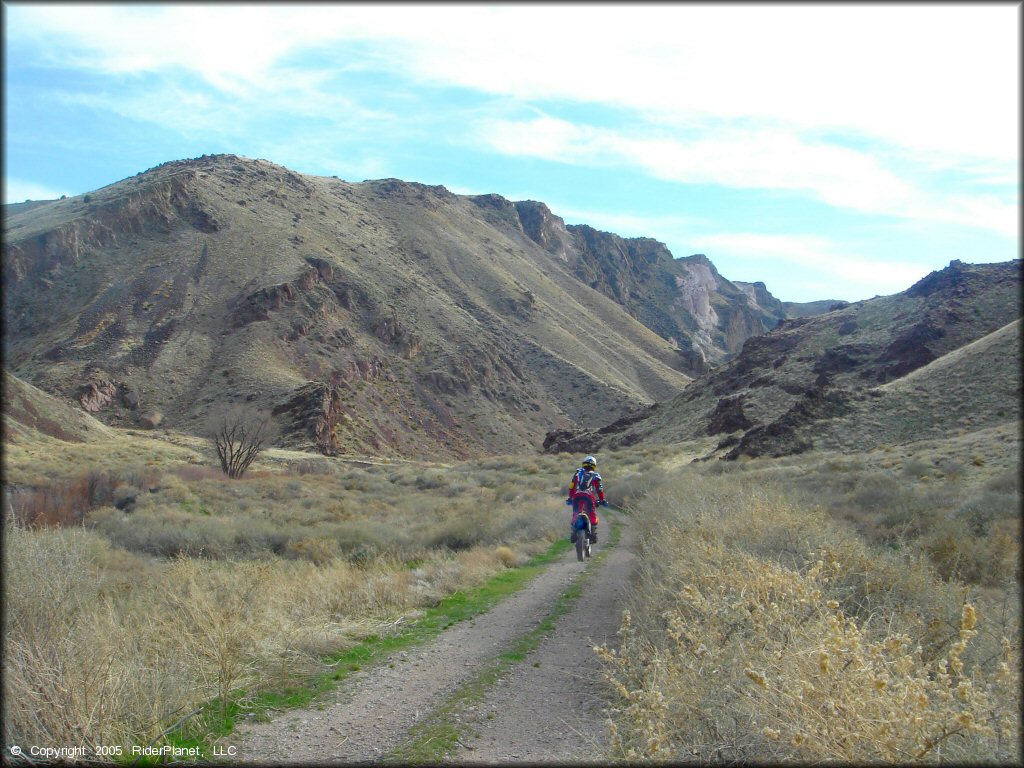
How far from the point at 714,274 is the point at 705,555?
19165cm

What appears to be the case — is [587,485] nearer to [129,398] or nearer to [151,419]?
[151,419]

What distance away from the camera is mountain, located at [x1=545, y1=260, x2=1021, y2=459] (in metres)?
33.7

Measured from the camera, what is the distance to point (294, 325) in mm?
71062

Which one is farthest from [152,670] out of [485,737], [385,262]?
[385,262]

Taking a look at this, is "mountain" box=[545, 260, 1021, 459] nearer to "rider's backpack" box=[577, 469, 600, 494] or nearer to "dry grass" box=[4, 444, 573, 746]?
"dry grass" box=[4, 444, 573, 746]

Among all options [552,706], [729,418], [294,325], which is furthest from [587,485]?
[294,325]

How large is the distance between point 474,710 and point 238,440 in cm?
4123

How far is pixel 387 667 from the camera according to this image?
7668 mm

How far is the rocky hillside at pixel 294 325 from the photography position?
60.9 metres

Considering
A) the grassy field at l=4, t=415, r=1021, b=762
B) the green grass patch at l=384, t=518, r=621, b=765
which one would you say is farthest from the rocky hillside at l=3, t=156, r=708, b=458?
the green grass patch at l=384, t=518, r=621, b=765

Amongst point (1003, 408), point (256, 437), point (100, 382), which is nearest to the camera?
point (1003, 408)

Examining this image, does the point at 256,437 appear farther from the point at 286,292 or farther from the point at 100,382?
the point at 286,292

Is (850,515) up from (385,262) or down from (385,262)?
down

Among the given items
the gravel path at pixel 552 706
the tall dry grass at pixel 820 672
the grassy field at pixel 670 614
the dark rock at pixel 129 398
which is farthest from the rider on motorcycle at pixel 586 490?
the dark rock at pixel 129 398
